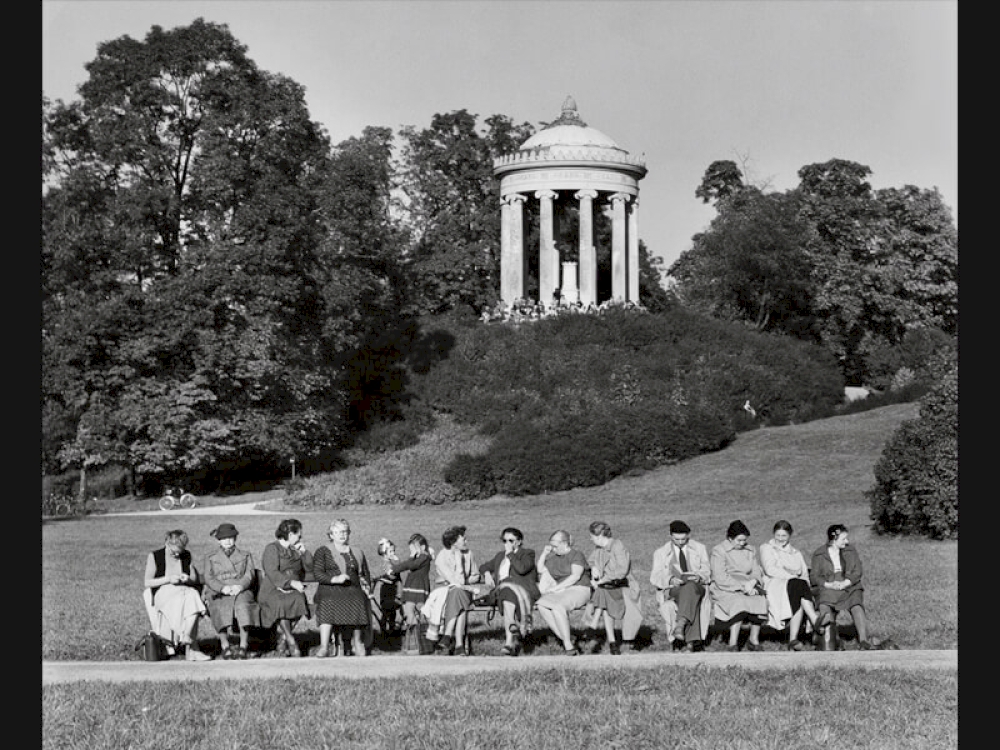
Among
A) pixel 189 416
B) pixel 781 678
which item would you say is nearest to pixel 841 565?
pixel 781 678

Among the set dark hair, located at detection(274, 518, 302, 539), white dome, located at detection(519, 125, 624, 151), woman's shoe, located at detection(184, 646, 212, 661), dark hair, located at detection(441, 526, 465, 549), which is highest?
white dome, located at detection(519, 125, 624, 151)

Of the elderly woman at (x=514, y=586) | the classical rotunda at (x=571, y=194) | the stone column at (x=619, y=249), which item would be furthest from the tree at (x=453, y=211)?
the elderly woman at (x=514, y=586)

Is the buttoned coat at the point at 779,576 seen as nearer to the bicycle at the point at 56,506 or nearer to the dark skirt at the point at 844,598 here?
the dark skirt at the point at 844,598

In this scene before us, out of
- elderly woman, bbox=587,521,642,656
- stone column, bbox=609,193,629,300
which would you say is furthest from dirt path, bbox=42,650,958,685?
stone column, bbox=609,193,629,300

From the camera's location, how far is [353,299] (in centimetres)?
4000

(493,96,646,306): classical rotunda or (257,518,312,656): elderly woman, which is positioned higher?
(493,96,646,306): classical rotunda

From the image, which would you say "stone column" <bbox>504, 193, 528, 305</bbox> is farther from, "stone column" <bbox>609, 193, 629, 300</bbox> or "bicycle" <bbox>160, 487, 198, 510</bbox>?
"bicycle" <bbox>160, 487, 198, 510</bbox>

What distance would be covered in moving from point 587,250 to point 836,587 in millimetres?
37868

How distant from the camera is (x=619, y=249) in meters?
52.5

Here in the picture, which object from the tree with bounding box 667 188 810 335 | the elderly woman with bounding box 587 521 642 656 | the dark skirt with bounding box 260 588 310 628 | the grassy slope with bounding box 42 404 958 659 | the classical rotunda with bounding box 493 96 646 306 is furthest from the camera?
the tree with bounding box 667 188 810 335

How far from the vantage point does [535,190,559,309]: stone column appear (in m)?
51.7

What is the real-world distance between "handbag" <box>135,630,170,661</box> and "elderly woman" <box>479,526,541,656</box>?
3.34 m

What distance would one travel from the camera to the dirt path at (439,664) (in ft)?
42.7

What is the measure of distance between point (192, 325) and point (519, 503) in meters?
9.02
